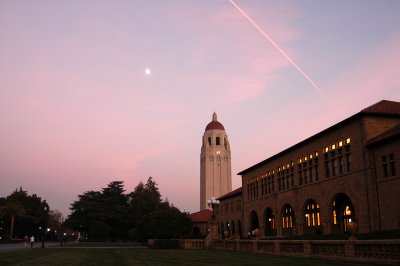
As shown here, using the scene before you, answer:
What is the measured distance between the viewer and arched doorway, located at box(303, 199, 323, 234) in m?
46.5

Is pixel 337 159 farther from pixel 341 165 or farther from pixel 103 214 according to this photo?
pixel 103 214

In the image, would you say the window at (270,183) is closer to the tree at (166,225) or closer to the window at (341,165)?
the tree at (166,225)

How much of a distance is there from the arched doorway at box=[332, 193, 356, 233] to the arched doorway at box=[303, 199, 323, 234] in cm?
357

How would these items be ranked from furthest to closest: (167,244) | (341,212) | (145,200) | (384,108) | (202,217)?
(202,217), (145,200), (167,244), (341,212), (384,108)

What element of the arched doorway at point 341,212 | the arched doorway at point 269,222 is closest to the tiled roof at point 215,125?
the arched doorway at point 269,222

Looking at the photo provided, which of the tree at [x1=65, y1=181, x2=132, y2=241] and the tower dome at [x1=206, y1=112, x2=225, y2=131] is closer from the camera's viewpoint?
the tree at [x1=65, y1=181, x2=132, y2=241]

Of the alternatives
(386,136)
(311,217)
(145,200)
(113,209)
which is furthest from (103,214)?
(386,136)

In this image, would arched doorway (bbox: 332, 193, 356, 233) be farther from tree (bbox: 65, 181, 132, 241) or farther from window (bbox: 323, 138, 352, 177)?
tree (bbox: 65, 181, 132, 241)

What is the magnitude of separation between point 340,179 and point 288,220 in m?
Answer: 17.1

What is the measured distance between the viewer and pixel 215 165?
440ft

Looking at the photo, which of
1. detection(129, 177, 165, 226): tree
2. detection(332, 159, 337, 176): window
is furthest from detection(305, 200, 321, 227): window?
detection(129, 177, 165, 226): tree

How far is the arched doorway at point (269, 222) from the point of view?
195 feet

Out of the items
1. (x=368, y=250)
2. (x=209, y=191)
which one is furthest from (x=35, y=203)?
(x=368, y=250)

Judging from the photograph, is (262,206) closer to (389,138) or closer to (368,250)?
(389,138)
